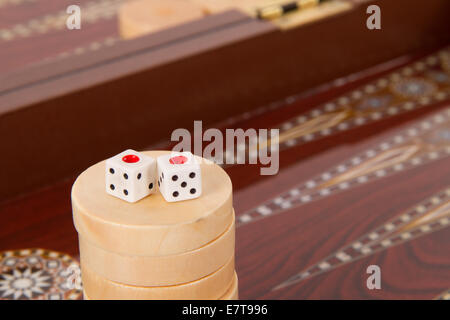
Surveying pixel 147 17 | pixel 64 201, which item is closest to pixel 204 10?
pixel 147 17

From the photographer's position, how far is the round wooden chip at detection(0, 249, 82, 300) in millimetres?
1693

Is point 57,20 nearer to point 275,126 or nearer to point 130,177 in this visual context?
point 275,126

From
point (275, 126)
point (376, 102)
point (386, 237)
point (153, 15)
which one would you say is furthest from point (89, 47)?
point (386, 237)

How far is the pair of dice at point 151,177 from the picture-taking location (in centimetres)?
133

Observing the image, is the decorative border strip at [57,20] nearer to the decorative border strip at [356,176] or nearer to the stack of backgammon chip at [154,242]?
the decorative border strip at [356,176]

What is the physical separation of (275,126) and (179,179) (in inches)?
38.6

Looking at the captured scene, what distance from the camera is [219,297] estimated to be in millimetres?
1420

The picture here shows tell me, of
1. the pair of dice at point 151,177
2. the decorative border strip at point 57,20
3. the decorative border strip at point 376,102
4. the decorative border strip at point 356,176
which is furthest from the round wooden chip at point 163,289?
the decorative border strip at point 57,20

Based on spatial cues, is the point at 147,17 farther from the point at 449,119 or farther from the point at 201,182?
the point at 201,182

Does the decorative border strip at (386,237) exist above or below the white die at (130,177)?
below

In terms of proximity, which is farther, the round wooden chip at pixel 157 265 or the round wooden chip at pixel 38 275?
the round wooden chip at pixel 38 275

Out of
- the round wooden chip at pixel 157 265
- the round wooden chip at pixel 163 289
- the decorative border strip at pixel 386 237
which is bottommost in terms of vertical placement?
the decorative border strip at pixel 386 237
